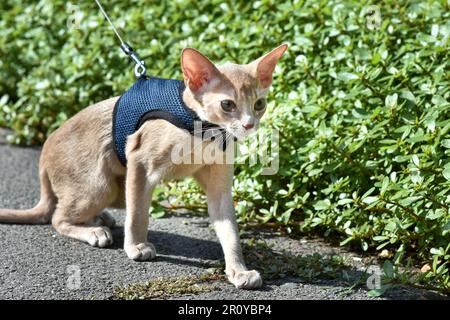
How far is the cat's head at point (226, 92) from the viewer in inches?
154

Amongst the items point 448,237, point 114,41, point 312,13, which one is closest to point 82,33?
point 114,41

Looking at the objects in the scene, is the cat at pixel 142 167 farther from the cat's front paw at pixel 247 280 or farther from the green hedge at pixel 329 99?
the green hedge at pixel 329 99

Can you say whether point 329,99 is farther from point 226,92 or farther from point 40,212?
point 40,212

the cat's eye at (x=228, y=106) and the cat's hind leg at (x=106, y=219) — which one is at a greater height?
the cat's eye at (x=228, y=106)

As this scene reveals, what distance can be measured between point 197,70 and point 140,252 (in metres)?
1.07

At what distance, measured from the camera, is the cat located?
12.9 ft

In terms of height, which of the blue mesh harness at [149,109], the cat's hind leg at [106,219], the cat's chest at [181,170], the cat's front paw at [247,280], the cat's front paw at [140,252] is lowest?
the cat's front paw at [247,280]

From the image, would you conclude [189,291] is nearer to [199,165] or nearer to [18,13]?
[199,165]

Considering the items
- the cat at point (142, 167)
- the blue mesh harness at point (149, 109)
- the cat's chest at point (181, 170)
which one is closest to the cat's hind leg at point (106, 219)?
the cat at point (142, 167)

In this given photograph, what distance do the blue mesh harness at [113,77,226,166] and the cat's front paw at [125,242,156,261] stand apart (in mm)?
496

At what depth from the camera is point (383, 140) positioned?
448 cm

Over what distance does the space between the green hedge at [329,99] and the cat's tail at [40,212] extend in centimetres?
90

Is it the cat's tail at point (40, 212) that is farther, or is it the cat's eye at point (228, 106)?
the cat's tail at point (40, 212)

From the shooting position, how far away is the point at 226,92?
3.92 meters
